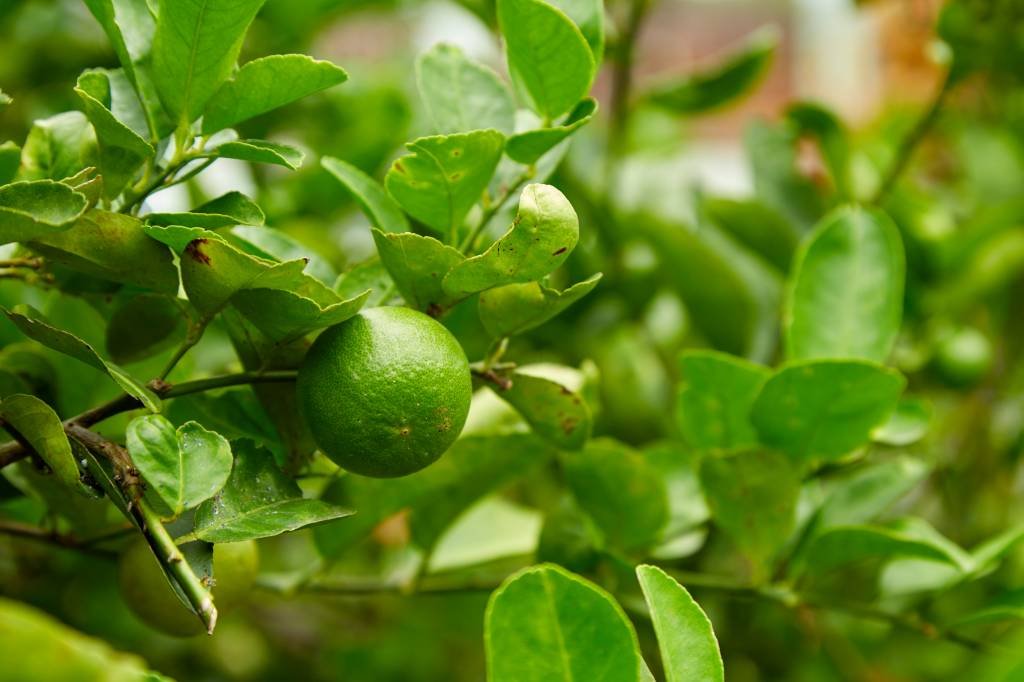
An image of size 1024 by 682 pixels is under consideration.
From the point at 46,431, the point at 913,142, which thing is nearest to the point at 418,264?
the point at 46,431

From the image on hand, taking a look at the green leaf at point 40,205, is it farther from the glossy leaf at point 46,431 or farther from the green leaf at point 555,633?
the green leaf at point 555,633

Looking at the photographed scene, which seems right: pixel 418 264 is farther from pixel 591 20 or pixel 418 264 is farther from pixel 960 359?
pixel 960 359

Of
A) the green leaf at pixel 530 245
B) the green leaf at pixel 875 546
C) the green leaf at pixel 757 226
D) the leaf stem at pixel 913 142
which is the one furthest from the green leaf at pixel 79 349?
the leaf stem at pixel 913 142

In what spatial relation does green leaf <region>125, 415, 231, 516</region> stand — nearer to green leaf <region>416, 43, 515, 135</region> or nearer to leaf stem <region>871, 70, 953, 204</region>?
green leaf <region>416, 43, 515, 135</region>

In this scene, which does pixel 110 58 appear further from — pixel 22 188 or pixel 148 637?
pixel 22 188

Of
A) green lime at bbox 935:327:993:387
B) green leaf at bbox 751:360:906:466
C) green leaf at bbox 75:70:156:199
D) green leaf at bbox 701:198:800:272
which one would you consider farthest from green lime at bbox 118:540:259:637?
green lime at bbox 935:327:993:387

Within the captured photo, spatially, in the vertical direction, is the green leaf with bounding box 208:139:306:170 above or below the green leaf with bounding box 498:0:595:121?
below
